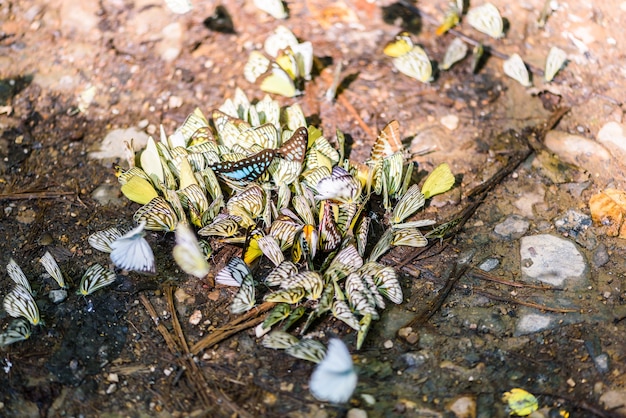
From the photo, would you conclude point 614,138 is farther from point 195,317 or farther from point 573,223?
point 195,317

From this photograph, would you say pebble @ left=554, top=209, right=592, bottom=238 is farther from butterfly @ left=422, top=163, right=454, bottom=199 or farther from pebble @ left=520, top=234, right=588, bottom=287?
butterfly @ left=422, top=163, right=454, bottom=199

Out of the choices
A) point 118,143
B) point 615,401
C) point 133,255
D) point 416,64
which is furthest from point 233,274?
point 416,64

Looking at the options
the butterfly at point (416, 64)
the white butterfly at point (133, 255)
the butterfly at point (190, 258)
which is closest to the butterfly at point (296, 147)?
the butterfly at point (190, 258)

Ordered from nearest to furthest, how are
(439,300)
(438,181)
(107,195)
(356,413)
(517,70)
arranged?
(356,413) → (439,300) → (438,181) → (107,195) → (517,70)

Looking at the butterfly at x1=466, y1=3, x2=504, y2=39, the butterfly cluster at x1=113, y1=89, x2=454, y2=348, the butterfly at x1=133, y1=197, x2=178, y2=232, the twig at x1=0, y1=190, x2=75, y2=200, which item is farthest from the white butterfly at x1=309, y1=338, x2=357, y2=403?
the butterfly at x1=466, y1=3, x2=504, y2=39

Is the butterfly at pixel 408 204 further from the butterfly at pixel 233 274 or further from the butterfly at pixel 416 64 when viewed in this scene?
the butterfly at pixel 416 64

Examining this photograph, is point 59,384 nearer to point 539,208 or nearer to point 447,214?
point 447,214

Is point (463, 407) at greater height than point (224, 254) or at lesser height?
lesser
